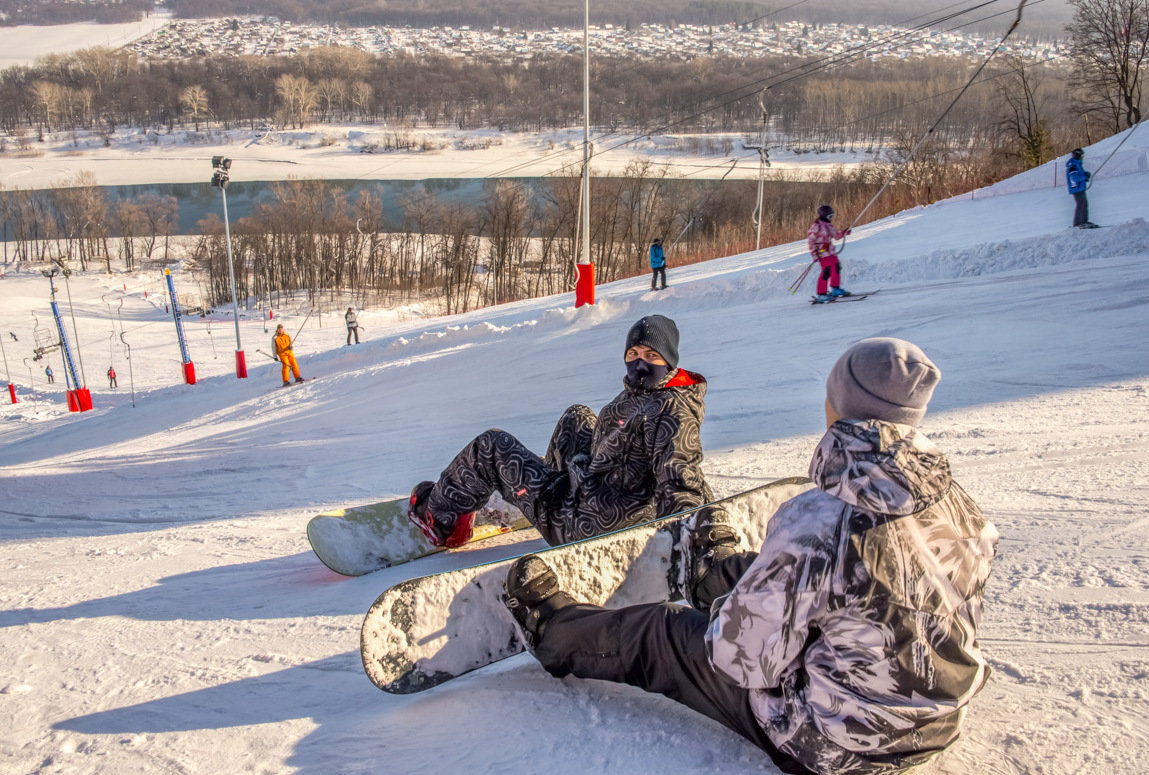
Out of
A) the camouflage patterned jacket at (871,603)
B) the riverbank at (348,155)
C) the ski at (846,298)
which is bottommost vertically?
the ski at (846,298)

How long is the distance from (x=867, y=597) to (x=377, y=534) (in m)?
2.72

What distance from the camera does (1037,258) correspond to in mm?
9555

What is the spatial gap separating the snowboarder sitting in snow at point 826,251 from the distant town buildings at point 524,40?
357ft

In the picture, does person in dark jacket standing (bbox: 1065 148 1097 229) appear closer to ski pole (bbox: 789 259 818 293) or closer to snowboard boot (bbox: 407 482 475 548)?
ski pole (bbox: 789 259 818 293)

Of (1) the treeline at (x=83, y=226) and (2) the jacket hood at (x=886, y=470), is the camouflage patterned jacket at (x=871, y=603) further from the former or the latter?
(1) the treeline at (x=83, y=226)

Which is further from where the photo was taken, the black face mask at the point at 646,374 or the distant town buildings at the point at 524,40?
the distant town buildings at the point at 524,40

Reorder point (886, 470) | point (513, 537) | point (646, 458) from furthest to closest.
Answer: point (513, 537), point (646, 458), point (886, 470)

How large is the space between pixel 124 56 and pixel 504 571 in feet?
450

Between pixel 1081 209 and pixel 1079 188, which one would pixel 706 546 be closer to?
pixel 1079 188

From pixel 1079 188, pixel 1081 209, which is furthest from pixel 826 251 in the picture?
pixel 1081 209

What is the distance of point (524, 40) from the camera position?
15062 centimetres

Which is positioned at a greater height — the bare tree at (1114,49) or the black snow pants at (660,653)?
the bare tree at (1114,49)

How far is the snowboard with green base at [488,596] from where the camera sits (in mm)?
2293

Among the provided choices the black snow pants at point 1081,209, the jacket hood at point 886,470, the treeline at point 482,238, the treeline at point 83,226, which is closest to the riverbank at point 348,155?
the treeline at point 83,226
